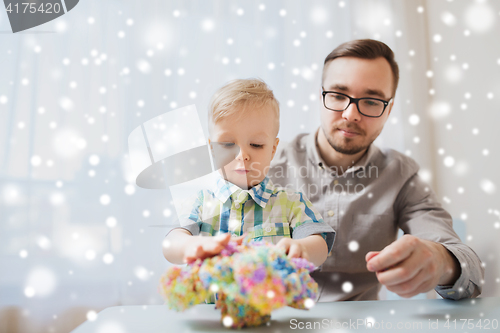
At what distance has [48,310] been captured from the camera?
152 centimetres

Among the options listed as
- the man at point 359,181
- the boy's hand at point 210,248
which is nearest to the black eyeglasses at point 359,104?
the man at point 359,181

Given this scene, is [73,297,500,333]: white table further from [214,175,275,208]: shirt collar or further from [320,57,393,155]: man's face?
Result: [320,57,393,155]: man's face

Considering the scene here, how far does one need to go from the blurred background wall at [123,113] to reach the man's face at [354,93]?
52 cm

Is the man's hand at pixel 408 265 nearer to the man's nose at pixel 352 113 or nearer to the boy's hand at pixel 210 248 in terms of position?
the boy's hand at pixel 210 248

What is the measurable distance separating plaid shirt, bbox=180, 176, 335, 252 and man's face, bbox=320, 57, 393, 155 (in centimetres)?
47

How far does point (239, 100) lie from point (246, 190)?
23cm

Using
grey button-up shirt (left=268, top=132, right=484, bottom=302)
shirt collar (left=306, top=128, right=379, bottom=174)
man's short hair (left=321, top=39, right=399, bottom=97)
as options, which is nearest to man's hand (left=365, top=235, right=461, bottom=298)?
grey button-up shirt (left=268, top=132, right=484, bottom=302)

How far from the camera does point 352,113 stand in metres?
1.19

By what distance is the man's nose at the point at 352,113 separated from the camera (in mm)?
1188

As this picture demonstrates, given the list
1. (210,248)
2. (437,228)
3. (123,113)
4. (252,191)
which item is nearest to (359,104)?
(437,228)

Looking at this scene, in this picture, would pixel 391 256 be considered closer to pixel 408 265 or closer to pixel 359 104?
pixel 408 265

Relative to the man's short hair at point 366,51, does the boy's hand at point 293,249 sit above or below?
below

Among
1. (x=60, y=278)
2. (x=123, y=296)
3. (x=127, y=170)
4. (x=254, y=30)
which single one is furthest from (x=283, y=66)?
(x=60, y=278)

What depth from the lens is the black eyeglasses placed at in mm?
1188
